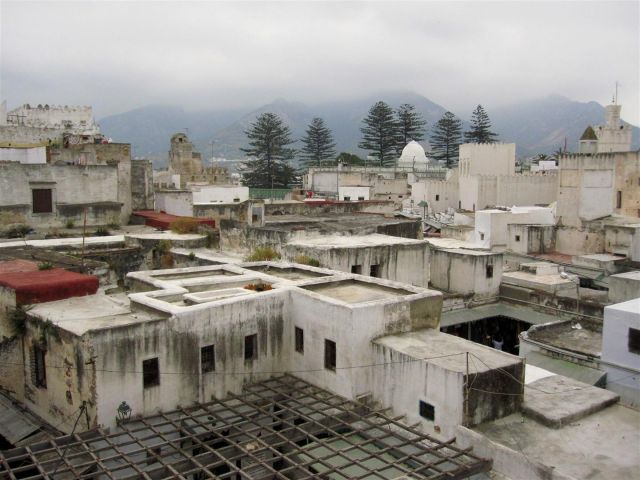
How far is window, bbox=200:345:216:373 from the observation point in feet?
45.4

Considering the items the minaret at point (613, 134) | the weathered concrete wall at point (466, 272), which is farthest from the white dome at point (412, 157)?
the weathered concrete wall at point (466, 272)

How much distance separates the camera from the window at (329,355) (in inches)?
558

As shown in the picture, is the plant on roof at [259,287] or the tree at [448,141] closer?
the plant on roof at [259,287]

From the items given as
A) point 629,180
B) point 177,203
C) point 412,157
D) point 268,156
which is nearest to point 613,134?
point 629,180

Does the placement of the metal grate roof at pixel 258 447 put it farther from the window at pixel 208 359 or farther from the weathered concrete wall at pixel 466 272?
the weathered concrete wall at pixel 466 272

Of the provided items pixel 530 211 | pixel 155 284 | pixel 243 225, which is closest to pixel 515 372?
pixel 155 284

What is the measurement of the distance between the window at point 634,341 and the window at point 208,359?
10146mm

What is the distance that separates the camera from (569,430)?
12031mm

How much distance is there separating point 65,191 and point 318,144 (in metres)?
43.9

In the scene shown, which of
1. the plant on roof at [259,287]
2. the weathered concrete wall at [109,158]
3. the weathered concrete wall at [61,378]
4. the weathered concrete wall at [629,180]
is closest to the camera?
the weathered concrete wall at [61,378]

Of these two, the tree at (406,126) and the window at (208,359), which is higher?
the tree at (406,126)

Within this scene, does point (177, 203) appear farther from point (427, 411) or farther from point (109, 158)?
point (427, 411)

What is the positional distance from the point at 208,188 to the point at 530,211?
18.0m

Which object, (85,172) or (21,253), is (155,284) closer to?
(21,253)
